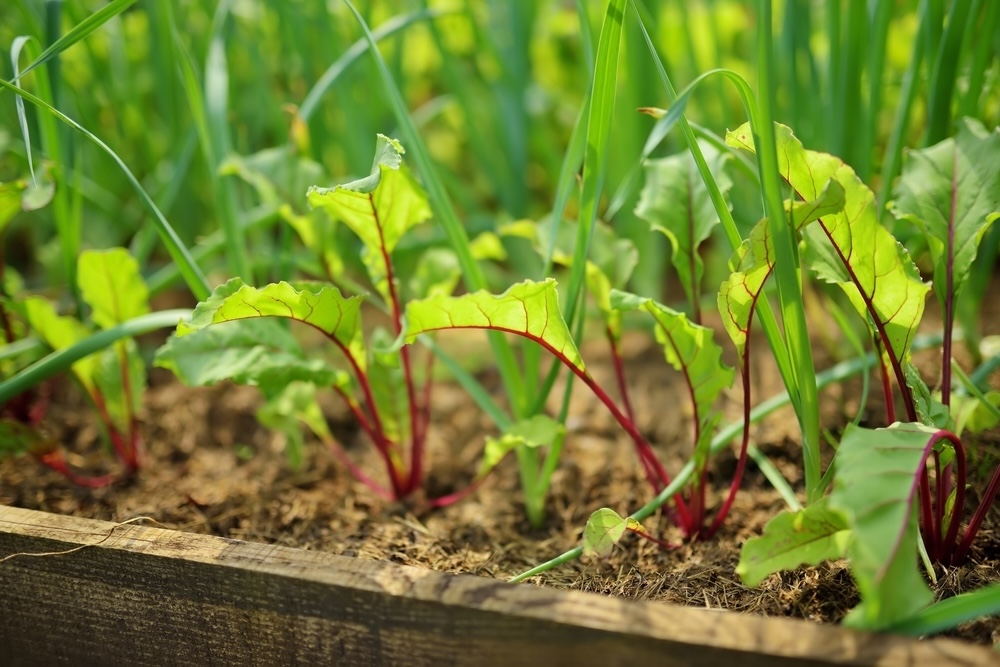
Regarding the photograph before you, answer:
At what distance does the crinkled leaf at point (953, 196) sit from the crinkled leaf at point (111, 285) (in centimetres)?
81

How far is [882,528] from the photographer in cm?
49

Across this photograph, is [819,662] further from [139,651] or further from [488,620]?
[139,651]

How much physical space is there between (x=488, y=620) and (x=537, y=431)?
23 centimetres

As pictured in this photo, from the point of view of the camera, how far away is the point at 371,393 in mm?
861

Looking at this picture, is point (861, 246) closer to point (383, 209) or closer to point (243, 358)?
point (383, 209)

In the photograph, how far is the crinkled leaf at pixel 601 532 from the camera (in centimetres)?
63

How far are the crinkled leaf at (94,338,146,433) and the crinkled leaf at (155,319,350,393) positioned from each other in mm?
209

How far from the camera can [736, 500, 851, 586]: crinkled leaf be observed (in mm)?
571

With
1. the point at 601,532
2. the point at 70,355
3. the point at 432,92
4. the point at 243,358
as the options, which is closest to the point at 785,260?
the point at 601,532

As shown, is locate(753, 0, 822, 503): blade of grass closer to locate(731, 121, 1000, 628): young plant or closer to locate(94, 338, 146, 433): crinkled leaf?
locate(731, 121, 1000, 628): young plant

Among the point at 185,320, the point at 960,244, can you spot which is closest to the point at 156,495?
the point at 185,320

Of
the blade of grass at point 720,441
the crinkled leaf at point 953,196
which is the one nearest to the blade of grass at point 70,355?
the blade of grass at point 720,441

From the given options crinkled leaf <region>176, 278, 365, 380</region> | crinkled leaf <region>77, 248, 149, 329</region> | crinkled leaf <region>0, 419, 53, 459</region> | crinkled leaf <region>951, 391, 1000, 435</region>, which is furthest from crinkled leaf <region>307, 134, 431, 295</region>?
crinkled leaf <region>951, 391, 1000, 435</region>

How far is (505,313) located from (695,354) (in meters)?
0.20
